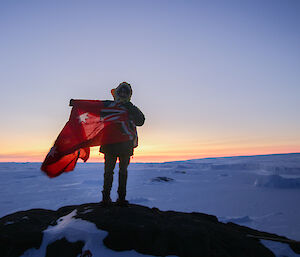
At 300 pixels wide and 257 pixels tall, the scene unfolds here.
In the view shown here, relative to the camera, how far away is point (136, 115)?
128 inches

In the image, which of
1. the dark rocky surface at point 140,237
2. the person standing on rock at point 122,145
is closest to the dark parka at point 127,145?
the person standing on rock at point 122,145

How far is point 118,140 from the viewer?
3.11 metres

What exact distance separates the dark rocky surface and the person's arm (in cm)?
133

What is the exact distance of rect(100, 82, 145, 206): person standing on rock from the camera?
3.11m

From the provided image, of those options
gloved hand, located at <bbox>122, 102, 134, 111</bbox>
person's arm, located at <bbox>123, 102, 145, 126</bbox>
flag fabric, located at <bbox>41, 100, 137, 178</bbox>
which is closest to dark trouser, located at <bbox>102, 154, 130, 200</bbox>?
flag fabric, located at <bbox>41, 100, 137, 178</bbox>

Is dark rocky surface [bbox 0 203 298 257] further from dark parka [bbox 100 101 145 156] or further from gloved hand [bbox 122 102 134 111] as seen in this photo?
gloved hand [bbox 122 102 134 111]

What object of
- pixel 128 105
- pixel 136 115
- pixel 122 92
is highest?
pixel 122 92

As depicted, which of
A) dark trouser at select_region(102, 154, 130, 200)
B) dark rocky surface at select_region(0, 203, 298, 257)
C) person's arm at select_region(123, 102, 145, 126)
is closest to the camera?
dark rocky surface at select_region(0, 203, 298, 257)

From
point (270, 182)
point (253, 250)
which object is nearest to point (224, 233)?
point (253, 250)

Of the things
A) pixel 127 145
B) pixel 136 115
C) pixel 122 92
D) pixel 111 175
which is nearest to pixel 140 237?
pixel 111 175

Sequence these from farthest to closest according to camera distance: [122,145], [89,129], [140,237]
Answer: [89,129] → [122,145] → [140,237]

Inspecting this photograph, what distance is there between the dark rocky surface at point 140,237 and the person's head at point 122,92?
65.5 inches

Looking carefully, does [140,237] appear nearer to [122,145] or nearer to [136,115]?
[122,145]

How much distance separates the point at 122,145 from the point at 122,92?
864 millimetres
